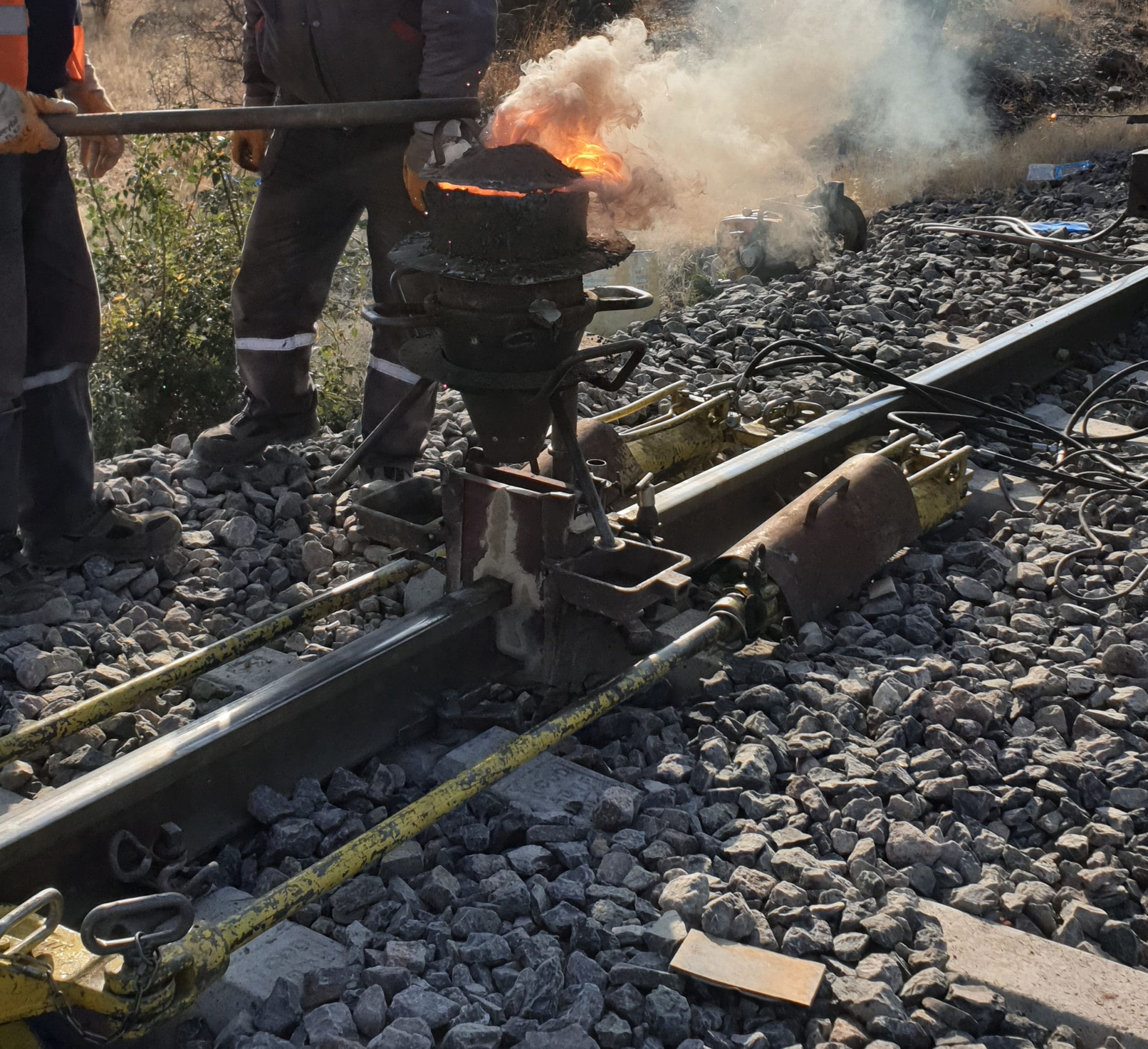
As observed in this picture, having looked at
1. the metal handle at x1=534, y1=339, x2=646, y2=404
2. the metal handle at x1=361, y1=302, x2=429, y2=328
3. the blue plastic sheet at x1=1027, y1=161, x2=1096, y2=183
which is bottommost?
the blue plastic sheet at x1=1027, y1=161, x2=1096, y2=183

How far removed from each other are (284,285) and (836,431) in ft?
7.62


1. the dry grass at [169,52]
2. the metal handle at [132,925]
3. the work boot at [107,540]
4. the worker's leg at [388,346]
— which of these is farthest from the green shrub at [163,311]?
the dry grass at [169,52]

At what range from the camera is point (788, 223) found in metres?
9.23

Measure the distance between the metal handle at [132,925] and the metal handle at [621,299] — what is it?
1872mm

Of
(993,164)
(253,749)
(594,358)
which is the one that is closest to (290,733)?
(253,749)

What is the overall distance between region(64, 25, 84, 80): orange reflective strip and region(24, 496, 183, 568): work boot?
4.80 ft

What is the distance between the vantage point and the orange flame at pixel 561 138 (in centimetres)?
353

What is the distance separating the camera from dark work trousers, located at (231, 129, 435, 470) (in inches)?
185

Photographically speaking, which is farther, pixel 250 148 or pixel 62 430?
pixel 250 148

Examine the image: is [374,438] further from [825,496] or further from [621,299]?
[825,496]

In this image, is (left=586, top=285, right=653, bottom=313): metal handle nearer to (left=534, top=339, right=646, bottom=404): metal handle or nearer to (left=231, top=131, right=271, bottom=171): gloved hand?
(left=534, top=339, right=646, bottom=404): metal handle

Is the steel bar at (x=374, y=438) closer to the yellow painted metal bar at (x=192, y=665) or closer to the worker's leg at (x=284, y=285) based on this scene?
the yellow painted metal bar at (x=192, y=665)

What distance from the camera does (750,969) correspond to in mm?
2414

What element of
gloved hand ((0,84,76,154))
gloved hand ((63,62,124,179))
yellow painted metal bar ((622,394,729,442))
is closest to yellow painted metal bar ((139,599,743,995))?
yellow painted metal bar ((622,394,729,442))
